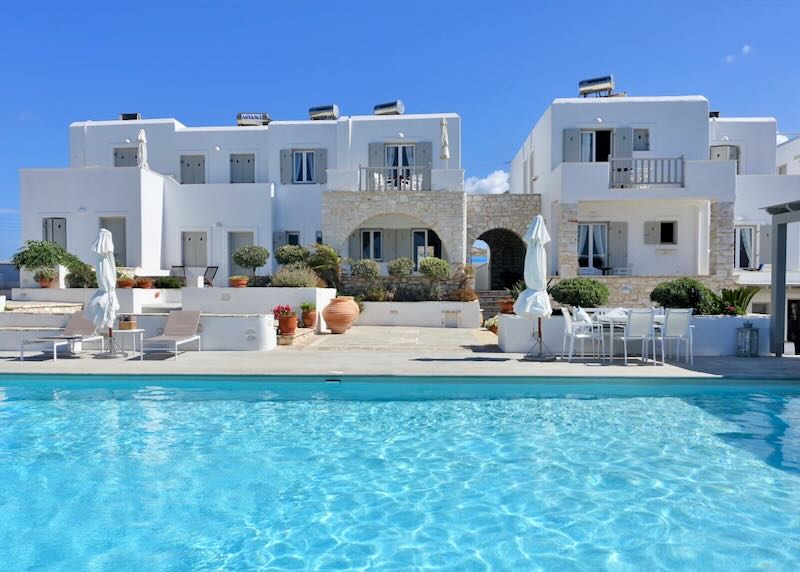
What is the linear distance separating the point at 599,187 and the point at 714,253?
14.0ft

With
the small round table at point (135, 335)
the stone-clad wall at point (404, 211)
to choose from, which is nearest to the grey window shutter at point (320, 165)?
the stone-clad wall at point (404, 211)

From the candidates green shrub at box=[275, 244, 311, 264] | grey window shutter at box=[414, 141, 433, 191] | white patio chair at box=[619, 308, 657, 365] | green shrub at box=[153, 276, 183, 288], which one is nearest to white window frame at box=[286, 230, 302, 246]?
green shrub at box=[275, 244, 311, 264]

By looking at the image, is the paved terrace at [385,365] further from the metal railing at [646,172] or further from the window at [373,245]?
the window at [373,245]

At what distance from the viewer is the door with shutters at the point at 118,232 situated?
19891 millimetres

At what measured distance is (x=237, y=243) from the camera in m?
21.2

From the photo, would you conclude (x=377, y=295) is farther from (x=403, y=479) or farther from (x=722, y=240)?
(x=403, y=479)

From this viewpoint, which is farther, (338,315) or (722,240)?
(722,240)

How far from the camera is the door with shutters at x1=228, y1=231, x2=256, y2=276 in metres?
21.0

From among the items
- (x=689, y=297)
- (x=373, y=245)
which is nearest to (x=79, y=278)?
(x=373, y=245)

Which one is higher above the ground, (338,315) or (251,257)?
(251,257)

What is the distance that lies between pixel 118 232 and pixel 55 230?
7.27 feet

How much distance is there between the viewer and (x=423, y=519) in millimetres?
4527

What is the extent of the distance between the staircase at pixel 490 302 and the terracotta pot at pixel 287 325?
8.24 meters

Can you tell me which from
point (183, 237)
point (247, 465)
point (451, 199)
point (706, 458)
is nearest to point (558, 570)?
point (706, 458)
